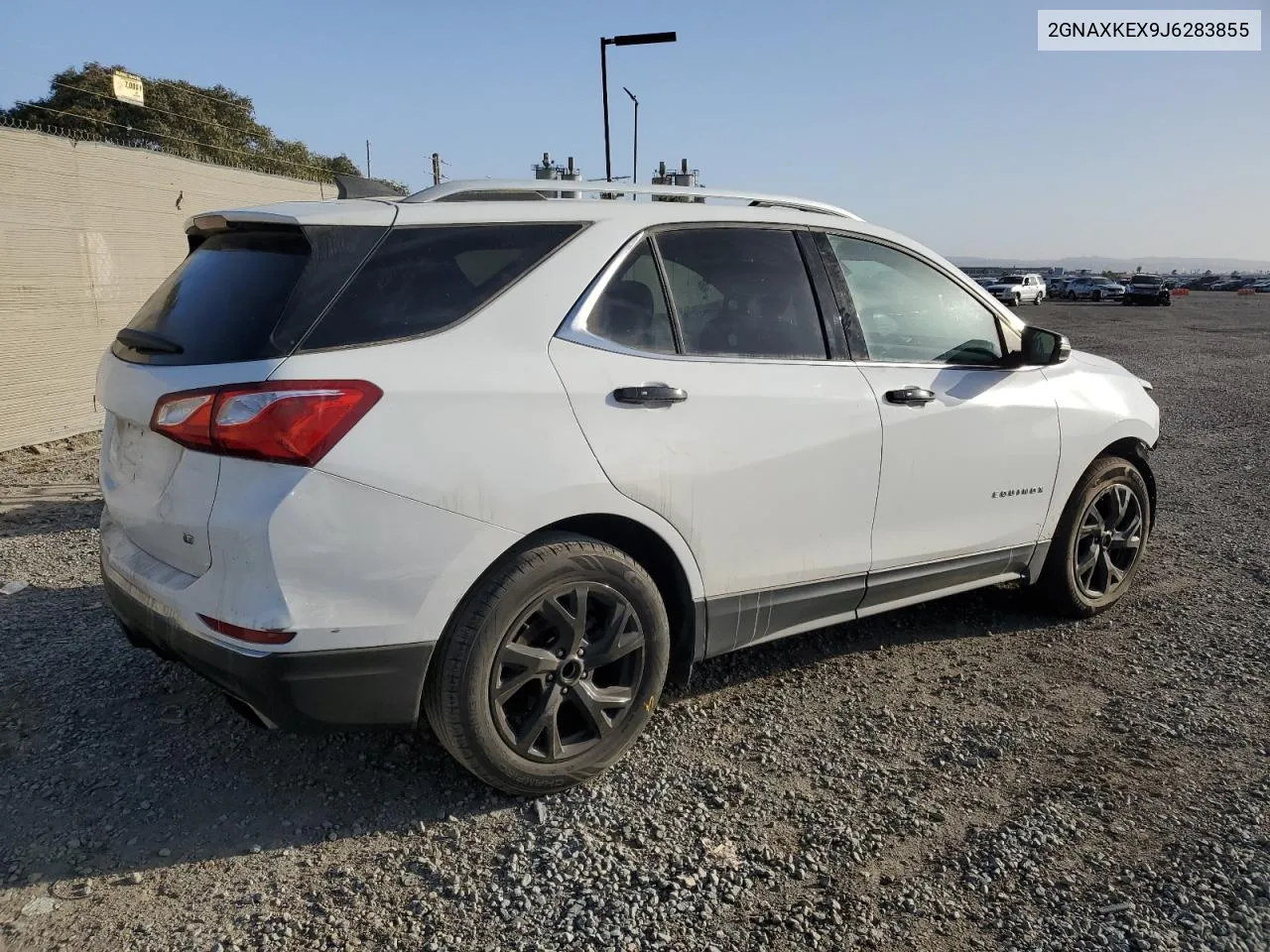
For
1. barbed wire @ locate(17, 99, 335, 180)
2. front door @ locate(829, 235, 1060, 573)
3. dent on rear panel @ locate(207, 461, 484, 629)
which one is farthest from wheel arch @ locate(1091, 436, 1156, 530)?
barbed wire @ locate(17, 99, 335, 180)

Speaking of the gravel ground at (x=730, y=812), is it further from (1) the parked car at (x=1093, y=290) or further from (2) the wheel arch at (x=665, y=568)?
(1) the parked car at (x=1093, y=290)

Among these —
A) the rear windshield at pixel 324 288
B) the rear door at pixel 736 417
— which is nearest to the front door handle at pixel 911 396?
the rear door at pixel 736 417

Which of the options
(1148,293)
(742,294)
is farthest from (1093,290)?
(742,294)

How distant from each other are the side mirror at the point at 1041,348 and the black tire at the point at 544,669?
2076mm

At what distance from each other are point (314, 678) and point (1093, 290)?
57974 mm

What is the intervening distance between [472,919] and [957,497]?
243 cm

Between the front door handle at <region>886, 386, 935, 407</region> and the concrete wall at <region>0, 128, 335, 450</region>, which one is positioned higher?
the concrete wall at <region>0, 128, 335, 450</region>

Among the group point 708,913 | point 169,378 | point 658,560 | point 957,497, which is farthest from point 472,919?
point 957,497

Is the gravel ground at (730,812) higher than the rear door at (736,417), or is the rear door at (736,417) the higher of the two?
the rear door at (736,417)

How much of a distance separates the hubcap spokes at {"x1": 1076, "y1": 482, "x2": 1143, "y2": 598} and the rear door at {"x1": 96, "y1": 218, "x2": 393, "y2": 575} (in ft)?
11.4

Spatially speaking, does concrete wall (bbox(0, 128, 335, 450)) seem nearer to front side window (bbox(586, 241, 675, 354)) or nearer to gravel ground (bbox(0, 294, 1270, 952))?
gravel ground (bbox(0, 294, 1270, 952))

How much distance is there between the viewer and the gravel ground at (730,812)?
2.43 meters

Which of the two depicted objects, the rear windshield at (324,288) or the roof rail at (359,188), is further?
the roof rail at (359,188)

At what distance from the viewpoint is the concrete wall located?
775 centimetres
